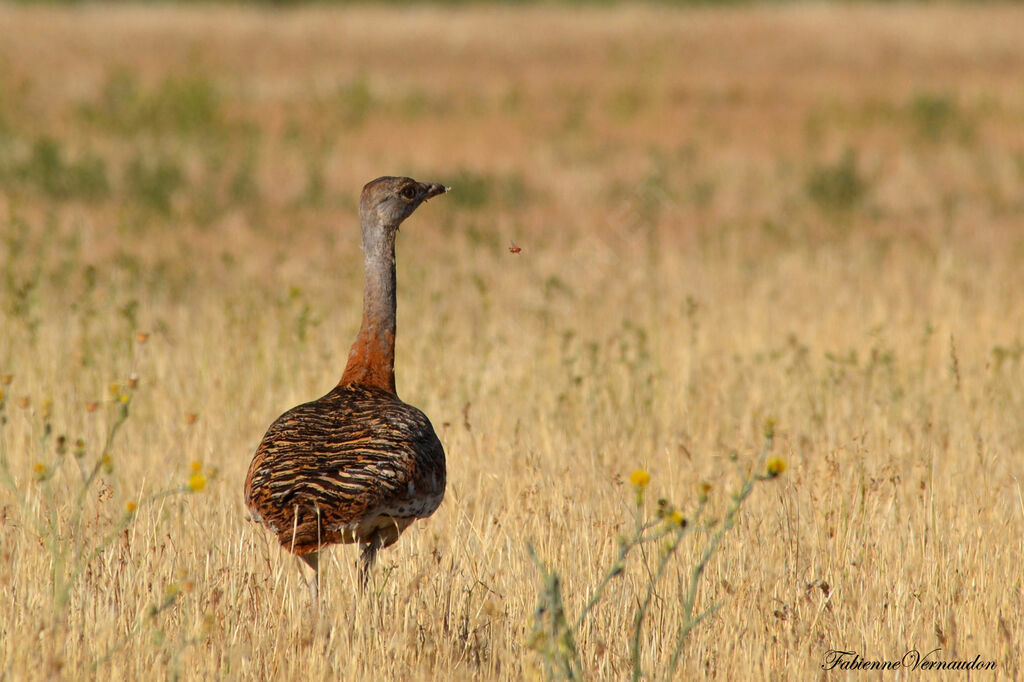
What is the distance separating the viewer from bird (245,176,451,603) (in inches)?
173

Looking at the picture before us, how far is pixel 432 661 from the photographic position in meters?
4.42

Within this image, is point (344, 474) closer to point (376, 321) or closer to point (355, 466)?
point (355, 466)

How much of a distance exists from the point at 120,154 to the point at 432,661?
15.1 m

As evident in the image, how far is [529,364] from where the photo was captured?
327 inches

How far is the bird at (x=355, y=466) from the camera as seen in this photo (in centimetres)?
439

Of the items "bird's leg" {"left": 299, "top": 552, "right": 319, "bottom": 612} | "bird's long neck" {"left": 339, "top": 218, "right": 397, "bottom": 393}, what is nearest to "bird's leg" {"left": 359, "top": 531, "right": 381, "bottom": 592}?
"bird's leg" {"left": 299, "top": 552, "right": 319, "bottom": 612}

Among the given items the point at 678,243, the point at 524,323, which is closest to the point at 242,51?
the point at 678,243

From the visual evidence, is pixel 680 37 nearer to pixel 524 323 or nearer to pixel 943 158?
pixel 943 158

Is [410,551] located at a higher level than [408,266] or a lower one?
lower
